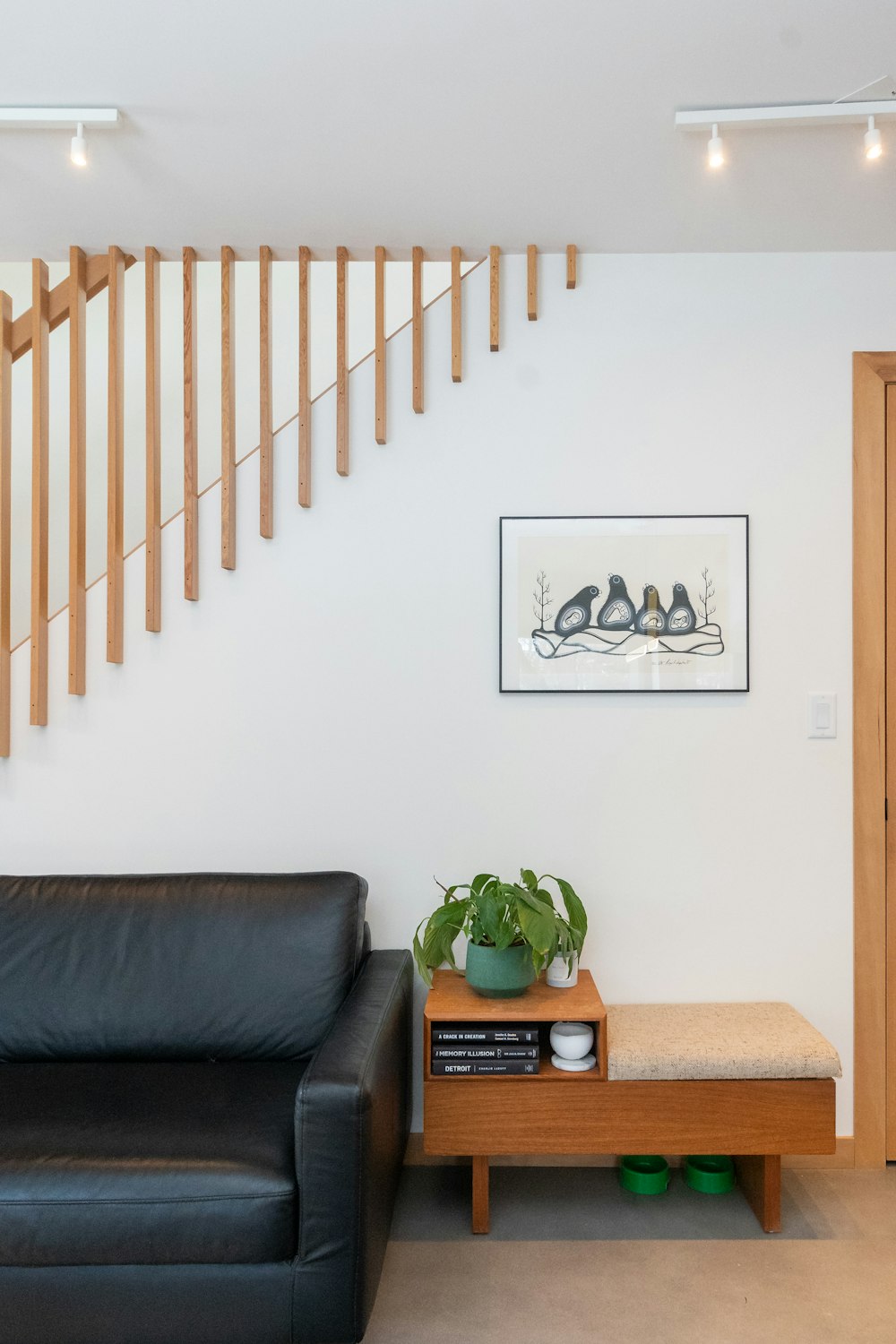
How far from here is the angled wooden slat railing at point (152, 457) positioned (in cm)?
284

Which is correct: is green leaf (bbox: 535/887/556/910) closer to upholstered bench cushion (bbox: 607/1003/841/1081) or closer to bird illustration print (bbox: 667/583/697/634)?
upholstered bench cushion (bbox: 607/1003/841/1081)

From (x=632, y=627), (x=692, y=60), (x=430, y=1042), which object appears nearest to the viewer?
(x=692, y=60)

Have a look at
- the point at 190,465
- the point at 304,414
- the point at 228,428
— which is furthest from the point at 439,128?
the point at 190,465

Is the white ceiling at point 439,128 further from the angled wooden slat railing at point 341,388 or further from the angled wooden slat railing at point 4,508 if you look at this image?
the angled wooden slat railing at point 4,508

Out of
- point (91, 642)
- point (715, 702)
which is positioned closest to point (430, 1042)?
point (715, 702)

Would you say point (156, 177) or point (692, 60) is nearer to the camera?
point (692, 60)

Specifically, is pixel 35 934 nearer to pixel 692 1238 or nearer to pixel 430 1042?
pixel 430 1042

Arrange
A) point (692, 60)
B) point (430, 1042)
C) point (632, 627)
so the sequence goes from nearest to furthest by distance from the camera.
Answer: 1. point (692, 60)
2. point (430, 1042)
3. point (632, 627)

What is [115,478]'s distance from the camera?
287 centimetres

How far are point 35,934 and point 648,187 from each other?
2.51 m

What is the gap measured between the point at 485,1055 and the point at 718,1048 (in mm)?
588

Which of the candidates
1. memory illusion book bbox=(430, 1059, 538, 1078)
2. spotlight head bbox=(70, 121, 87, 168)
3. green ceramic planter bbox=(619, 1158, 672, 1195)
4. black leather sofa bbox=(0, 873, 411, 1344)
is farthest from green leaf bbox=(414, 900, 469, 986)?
spotlight head bbox=(70, 121, 87, 168)

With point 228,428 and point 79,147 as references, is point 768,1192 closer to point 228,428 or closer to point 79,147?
point 228,428

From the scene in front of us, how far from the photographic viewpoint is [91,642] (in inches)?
114
